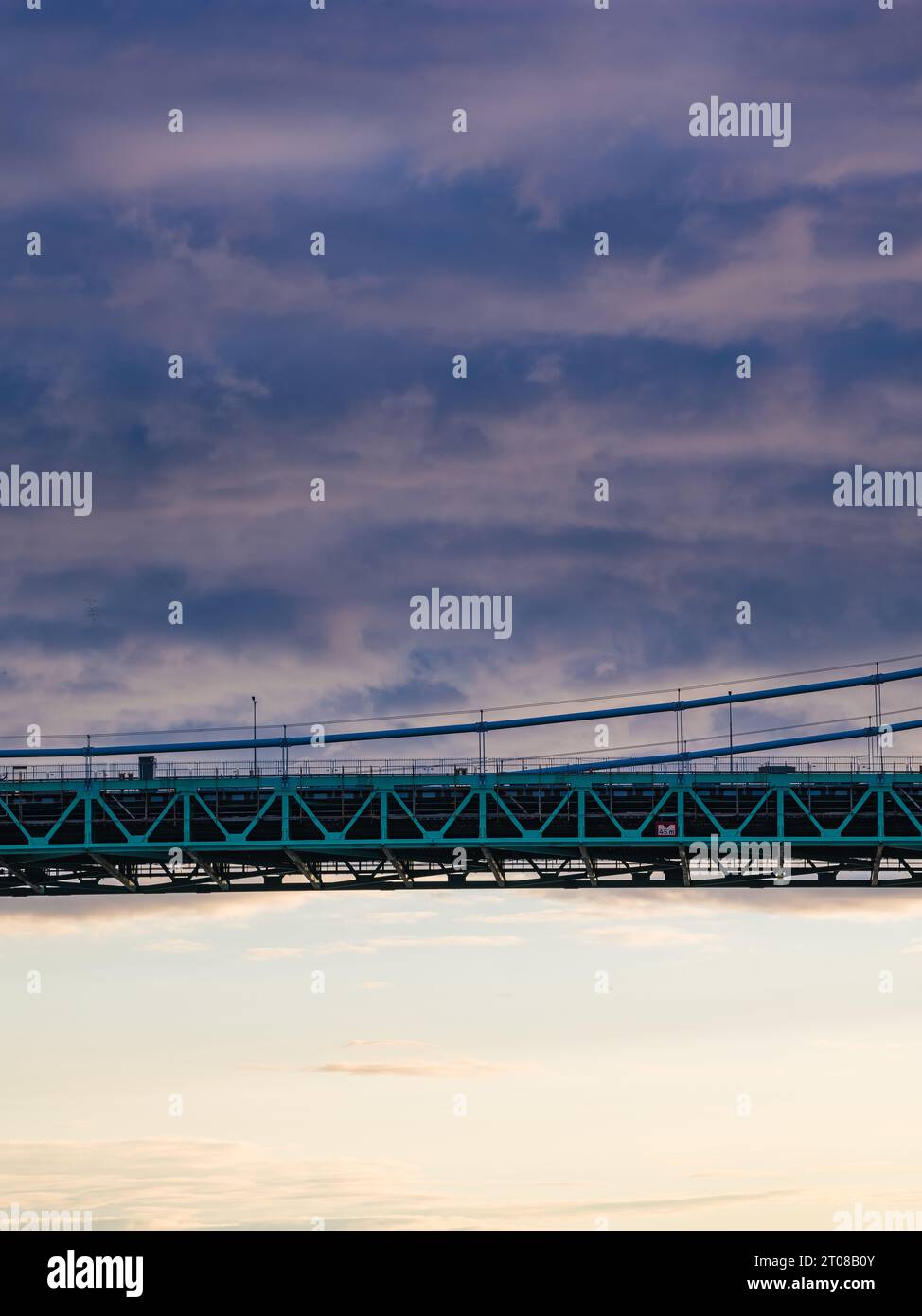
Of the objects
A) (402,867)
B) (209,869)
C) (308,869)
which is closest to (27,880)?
(209,869)

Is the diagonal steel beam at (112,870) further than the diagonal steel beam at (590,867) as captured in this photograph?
Yes

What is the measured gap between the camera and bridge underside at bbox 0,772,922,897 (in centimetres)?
8394

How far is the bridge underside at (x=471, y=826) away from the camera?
275 ft

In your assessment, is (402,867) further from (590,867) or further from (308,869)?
(590,867)

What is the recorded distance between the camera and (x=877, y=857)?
86.0 m

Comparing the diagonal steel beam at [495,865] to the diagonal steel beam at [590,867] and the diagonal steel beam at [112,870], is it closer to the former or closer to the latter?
the diagonal steel beam at [590,867]

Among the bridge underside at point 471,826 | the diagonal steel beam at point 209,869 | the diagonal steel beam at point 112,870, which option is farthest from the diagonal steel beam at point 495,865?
the diagonal steel beam at point 112,870

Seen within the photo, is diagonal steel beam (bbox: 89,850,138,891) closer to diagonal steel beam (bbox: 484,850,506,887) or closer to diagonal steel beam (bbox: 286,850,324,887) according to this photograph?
diagonal steel beam (bbox: 286,850,324,887)

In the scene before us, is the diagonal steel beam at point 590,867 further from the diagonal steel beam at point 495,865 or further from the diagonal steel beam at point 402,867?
the diagonal steel beam at point 402,867

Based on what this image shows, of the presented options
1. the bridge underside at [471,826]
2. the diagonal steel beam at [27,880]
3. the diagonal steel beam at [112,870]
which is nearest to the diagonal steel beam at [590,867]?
the bridge underside at [471,826]
